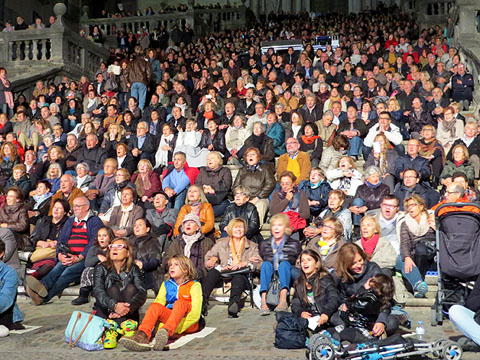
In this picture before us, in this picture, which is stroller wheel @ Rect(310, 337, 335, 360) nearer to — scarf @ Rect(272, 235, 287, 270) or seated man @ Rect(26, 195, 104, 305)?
scarf @ Rect(272, 235, 287, 270)

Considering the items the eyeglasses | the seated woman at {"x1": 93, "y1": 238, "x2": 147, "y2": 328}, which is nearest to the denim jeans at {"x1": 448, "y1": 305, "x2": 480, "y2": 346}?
the seated woman at {"x1": 93, "y1": 238, "x2": 147, "y2": 328}

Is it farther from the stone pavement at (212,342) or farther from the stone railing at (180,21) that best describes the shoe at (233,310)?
the stone railing at (180,21)

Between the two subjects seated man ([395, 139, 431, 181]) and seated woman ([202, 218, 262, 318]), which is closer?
seated woman ([202, 218, 262, 318])

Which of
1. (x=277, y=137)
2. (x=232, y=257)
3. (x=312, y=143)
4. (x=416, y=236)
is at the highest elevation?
(x=277, y=137)

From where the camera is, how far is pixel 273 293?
21.8ft

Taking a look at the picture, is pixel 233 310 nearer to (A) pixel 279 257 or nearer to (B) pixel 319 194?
(A) pixel 279 257

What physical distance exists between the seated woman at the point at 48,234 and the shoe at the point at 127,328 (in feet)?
8.38

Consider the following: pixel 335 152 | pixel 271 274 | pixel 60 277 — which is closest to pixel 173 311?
Result: pixel 271 274

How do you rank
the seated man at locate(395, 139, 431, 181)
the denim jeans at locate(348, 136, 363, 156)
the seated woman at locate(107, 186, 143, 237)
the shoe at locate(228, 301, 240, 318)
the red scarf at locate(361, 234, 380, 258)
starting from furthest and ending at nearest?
the denim jeans at locate(348, 136, 363, 156), the seated man at locate(395, 139, 431, 181), the seated woman at locate(107, 186, 143, 237), the red scarf at locate(361, 234, 380, 258), the shoe at locate(228, 301, 240, 318)

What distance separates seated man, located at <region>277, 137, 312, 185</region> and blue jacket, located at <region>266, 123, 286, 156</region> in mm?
1227

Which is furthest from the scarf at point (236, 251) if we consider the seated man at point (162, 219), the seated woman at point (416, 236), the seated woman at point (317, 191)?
the seated woman at point (416, 236)

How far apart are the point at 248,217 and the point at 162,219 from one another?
50.7 inches

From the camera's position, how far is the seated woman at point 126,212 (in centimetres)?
855

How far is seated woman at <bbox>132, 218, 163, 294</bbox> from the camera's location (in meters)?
7.50
